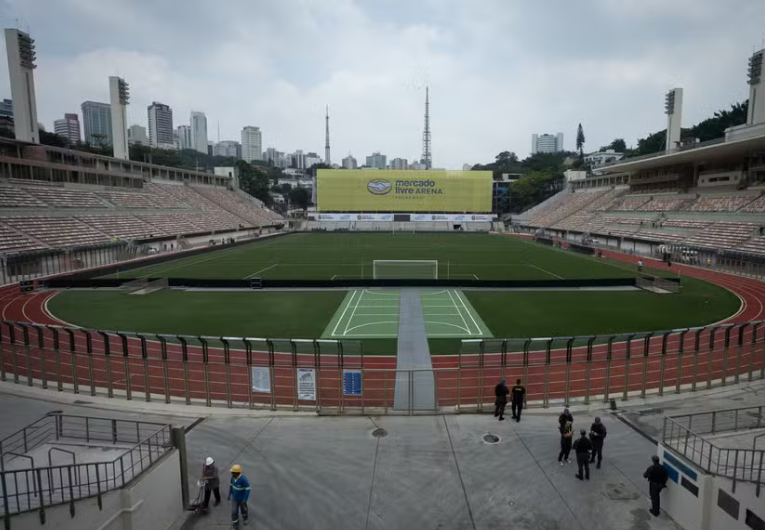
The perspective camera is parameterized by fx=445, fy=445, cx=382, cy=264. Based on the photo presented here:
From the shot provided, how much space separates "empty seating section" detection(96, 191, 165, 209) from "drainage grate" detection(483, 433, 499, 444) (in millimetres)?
66058

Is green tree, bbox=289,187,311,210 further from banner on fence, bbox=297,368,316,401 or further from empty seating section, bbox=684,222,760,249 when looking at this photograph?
banner on fence, bbox=297,368,316,401

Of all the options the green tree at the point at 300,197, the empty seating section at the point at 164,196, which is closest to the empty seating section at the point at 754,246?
the empty seating section at the point at 164,196

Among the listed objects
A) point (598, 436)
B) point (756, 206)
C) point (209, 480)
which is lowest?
point (209, 480)

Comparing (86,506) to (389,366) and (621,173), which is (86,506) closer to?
(389,366)

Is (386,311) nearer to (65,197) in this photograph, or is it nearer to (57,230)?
(57,230)

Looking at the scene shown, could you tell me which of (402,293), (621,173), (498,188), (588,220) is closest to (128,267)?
(402,293)

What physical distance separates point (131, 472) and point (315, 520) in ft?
10.6

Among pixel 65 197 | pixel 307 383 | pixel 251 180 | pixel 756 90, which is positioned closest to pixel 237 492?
pixel 307 383

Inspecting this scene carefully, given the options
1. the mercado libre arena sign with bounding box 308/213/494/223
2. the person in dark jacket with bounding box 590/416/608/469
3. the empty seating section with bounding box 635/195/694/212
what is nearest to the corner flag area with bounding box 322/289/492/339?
the person in dark jacket with bounding box 590/416/608/469

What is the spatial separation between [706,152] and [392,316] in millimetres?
52586

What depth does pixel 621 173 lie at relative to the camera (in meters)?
89.2

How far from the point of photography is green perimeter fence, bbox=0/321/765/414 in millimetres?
12477

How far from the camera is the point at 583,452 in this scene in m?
8.84

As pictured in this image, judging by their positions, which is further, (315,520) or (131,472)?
(315,520)
